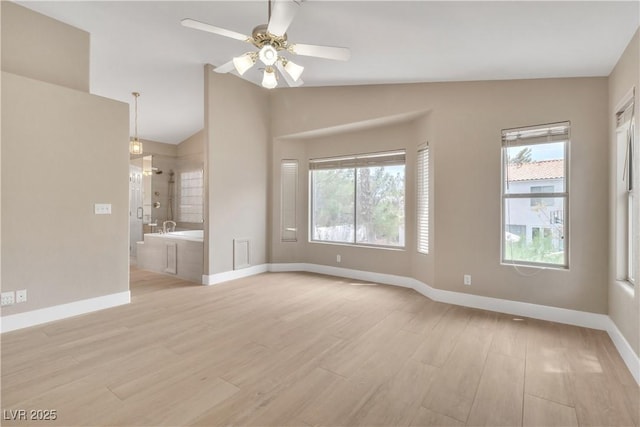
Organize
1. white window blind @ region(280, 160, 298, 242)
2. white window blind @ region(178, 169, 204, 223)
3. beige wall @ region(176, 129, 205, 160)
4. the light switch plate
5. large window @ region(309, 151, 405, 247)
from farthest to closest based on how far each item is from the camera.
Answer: beige wall @ region(176, 129, 205, 160) < white window blind @ region(178, 169, 204, 223) < white window blind @ region(280, 160, 298, 242) < large window @ region(309, 151, 405, 247) < the light switch plate

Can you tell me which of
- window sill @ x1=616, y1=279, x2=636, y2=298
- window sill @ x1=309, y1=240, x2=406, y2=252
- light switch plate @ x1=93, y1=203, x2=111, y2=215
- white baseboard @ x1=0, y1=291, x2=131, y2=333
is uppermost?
light switch plate @ x1=93, y1=203, x2=111, y2=215

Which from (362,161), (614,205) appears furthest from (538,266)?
(362,161)

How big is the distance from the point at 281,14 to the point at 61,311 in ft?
12.6

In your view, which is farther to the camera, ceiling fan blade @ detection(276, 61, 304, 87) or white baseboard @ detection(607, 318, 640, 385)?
ceiling fan blade @ detection(276, 61, 304, 87)

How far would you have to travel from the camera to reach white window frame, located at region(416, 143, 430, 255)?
438cm

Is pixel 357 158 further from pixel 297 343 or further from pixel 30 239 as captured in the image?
pixel 30 239

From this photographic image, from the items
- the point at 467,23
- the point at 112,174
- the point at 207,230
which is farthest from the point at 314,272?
the point at 467,23

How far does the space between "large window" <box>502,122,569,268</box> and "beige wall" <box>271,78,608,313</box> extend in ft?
0.31

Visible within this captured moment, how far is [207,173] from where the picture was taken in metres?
4.77

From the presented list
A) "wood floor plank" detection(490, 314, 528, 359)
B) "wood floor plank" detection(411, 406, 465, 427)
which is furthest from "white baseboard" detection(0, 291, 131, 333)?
"wood floor plank" detection(490, 314, 528, 359)

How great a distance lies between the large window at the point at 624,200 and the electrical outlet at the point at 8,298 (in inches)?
232

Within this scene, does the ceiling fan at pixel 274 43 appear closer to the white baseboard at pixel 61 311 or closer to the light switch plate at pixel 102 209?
the light switch plate at pixel 102 209

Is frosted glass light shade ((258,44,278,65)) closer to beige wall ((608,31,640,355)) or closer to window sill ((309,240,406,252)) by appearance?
beige wall ((608,31,640,355))

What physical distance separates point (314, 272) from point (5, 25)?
17.0 feet
